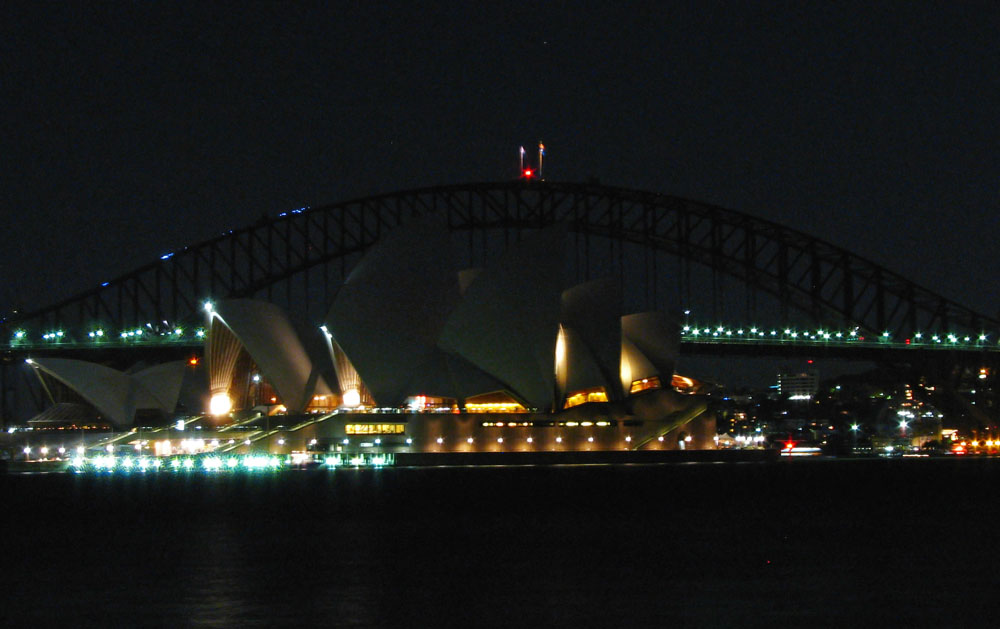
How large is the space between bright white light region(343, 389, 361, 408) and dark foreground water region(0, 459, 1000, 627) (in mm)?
21454

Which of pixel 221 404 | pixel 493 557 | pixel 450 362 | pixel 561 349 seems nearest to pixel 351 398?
pixel 450 362

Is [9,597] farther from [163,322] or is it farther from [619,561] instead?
[163,322]

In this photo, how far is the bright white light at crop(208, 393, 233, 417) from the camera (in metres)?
73.8

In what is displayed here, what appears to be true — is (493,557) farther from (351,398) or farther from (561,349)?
(351,398)

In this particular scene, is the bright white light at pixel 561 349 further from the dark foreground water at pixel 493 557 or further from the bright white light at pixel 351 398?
the dark foreground water at pixel 493 557

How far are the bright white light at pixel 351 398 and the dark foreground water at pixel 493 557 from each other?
70.4ft

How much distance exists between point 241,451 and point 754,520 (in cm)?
3756

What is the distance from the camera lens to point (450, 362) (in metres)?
65.1

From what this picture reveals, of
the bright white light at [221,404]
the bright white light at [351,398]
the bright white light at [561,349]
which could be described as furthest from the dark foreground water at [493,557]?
the bright white light at [221,404]

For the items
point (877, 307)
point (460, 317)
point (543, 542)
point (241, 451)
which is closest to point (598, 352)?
point (460, 317)

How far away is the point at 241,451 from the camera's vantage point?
6506 centimetres

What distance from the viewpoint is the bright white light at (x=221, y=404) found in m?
73.8

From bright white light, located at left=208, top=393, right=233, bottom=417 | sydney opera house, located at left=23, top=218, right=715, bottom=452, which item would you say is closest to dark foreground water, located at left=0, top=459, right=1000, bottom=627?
sydney opera house, located at left=23, top=218, right=715, bottom=452

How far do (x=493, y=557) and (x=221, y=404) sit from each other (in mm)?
52072
